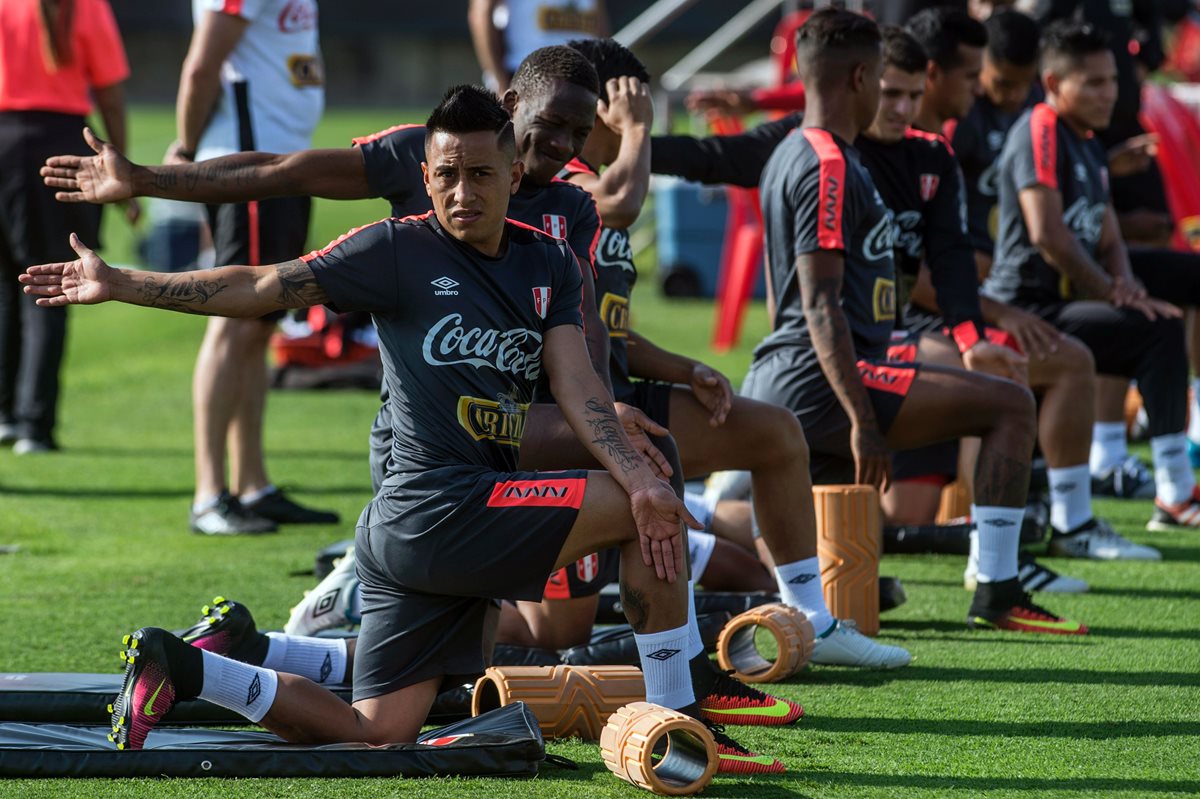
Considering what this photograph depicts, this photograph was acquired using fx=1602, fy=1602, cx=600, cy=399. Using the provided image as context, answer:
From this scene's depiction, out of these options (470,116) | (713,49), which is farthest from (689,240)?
(470,116)

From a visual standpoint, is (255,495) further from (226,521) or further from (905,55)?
(905,55)

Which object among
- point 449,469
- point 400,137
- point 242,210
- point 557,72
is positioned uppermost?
point 557,72

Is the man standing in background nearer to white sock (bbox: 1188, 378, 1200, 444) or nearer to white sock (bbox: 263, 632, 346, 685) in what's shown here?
white sock (bbox: 263, 632, 346, 685)

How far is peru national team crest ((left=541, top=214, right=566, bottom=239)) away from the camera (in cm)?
431

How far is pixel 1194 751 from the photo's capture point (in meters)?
3.70

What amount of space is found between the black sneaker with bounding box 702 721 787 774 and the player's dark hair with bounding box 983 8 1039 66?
169 inches

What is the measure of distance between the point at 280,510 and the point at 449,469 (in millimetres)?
3292

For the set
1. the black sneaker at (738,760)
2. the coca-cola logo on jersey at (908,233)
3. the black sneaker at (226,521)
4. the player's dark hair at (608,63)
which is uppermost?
the player's dark hair at (608,63)

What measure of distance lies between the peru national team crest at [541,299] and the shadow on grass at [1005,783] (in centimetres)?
121

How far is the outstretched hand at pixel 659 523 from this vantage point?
344 cm

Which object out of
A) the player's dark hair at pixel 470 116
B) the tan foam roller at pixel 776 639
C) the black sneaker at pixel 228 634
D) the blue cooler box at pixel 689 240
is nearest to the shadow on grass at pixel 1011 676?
the tan foam roller at pixel 776 639

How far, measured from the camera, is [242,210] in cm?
652

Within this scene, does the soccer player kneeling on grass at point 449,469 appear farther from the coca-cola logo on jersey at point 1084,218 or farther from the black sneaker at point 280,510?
the coca-cola logo on jersey at point 1084,218

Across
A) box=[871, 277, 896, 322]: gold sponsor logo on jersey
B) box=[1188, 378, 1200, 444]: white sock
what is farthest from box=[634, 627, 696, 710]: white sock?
box=[1188, 378, 1200, 444]: white sock
